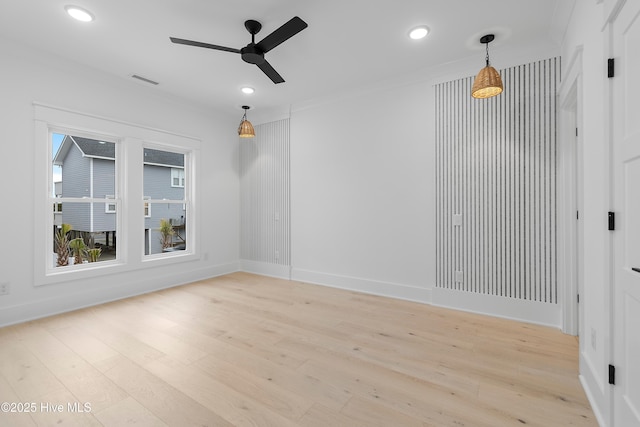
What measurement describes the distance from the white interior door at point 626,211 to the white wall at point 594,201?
8cm

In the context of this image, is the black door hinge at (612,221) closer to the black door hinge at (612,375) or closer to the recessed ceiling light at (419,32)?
the black door hinge at (612,375)

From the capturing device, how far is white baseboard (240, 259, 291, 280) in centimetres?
494

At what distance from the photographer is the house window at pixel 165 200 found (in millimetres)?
4363

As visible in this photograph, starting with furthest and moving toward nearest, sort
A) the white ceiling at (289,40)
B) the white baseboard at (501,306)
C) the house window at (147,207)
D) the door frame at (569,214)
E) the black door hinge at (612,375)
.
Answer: the house window at (147,207), the white baseboard at (501,306), the door frame at (569,214), the white ceiling at (289,40), the black door hinge at (612,375)

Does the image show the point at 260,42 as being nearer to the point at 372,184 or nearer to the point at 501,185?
the point at 372,184

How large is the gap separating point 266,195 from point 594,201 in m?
4.36

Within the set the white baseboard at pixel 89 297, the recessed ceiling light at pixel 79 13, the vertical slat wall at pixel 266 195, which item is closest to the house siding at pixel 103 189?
the white baseboard at pixel 89 297

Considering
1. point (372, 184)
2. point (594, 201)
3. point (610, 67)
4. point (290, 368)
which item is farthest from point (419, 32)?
point (290, 368)

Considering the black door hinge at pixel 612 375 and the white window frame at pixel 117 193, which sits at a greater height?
the white window frame at pixel 117 193

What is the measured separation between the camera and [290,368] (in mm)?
2156

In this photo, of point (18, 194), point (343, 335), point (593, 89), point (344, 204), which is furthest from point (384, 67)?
point (18, 194)

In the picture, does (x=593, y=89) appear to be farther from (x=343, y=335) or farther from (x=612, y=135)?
(x=343, y=335)

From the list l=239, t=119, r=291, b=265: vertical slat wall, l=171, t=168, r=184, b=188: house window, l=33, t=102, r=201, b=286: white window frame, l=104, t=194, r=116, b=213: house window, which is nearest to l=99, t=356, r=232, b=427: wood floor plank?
l=33, t=102, r=201, b=286: white window frame

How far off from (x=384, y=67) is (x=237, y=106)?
2.59 meters
